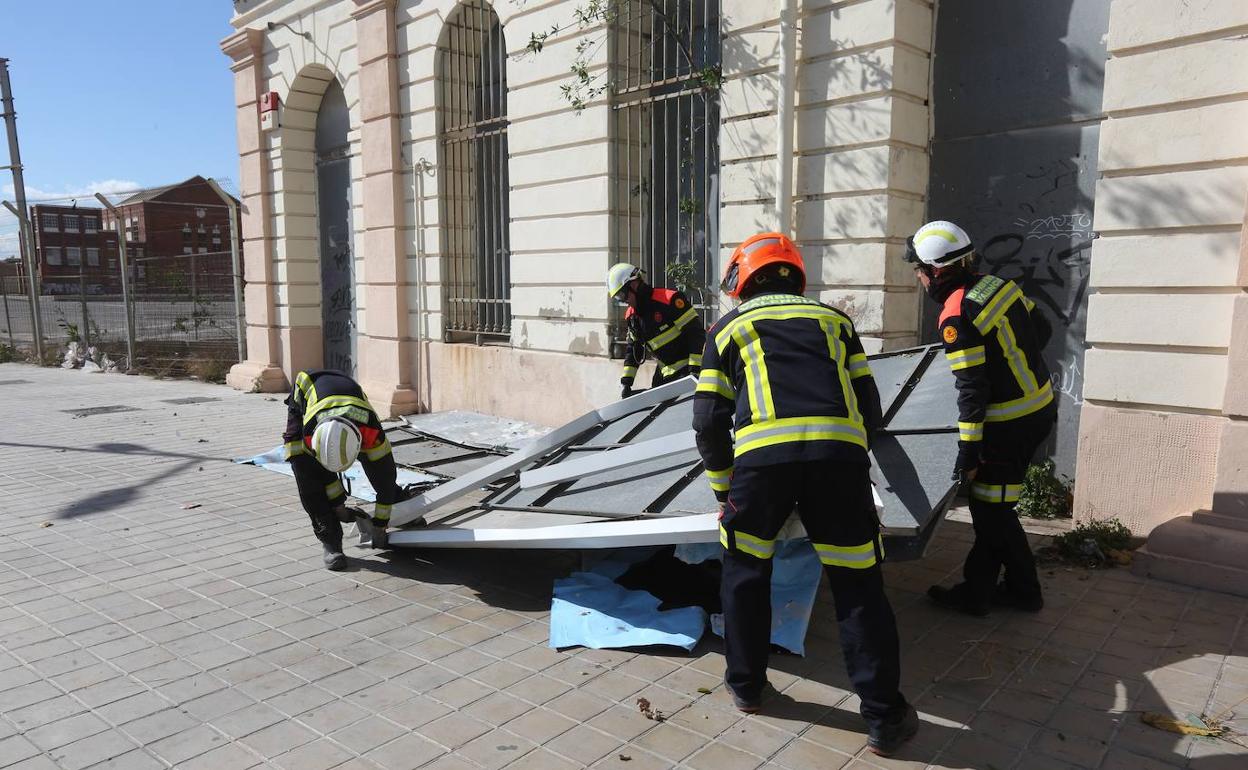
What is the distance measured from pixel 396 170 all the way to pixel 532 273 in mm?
2720

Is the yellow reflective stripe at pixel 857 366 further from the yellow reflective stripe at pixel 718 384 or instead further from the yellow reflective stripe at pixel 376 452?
the yellow reflective stripe at pixel 376 452

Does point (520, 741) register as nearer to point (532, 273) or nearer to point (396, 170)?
point (532, 273)

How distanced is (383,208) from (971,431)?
876 centimetres

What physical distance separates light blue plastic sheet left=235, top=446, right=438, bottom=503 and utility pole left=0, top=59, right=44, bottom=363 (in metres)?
13.9

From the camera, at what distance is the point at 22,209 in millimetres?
19312

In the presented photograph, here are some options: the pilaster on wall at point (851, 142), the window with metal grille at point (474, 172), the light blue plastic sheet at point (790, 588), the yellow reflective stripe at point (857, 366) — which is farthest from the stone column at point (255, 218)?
the yellow reflective stripe at point (857, 366)

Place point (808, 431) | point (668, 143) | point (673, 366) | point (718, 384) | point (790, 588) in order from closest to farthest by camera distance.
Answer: point (808, 431) < point (718, 384) < point (790, 588) < point (673, 366) < point (668, 143)

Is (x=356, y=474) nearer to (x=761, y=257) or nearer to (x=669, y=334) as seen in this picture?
(x=669, y=334)

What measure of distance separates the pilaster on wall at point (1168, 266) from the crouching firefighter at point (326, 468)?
4230 millimetres

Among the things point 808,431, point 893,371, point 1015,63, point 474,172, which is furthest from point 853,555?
point 474,172

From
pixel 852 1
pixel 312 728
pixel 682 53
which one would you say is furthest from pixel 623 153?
pixel 312 728

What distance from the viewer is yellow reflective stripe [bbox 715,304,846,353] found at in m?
3.07

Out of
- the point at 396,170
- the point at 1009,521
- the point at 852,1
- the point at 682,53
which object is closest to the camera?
the point at 1009,521

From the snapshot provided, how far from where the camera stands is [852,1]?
20.9ft
